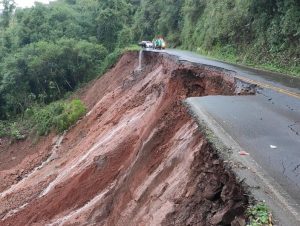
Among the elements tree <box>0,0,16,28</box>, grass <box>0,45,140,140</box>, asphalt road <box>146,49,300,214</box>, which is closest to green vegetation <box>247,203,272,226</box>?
asphalt road <box>146,49,300,214</box>

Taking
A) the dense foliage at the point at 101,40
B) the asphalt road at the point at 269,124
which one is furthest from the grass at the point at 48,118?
the asphalt road at the point at 269,124

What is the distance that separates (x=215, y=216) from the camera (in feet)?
17.8

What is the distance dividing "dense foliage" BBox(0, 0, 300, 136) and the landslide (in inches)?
223

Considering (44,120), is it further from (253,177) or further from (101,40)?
(253,177)

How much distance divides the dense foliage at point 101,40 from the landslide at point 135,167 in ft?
18.6

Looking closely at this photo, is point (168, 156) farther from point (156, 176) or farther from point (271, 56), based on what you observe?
point (271, 56)

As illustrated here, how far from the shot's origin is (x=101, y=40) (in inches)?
1569

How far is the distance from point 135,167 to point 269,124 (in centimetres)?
310

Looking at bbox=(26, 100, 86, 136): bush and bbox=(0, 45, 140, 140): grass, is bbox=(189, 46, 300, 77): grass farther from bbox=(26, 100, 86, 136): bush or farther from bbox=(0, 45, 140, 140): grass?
bbox=(26, 100, 86, 136): bush

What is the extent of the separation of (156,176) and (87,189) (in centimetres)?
472

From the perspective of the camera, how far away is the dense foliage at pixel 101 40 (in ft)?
73.7

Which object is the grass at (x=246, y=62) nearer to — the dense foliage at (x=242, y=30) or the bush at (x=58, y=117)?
the dense foliage at (x=242, y=30)

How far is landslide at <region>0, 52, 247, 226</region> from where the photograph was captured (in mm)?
6332

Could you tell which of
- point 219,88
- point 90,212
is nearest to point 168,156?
point 90,212
